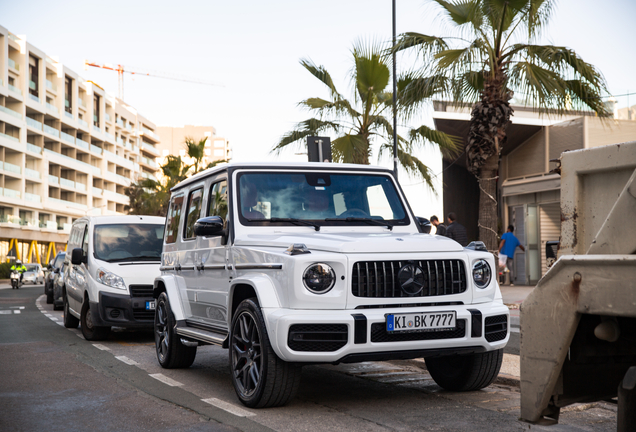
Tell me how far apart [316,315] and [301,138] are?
16409 mm

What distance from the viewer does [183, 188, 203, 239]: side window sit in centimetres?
740

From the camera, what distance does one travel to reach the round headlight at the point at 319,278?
5176 millimetres

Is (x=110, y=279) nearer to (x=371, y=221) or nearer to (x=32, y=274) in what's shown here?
(x=371, y=221)

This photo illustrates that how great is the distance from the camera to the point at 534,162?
2522 centimetres

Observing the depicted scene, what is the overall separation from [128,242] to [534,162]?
57.6ft

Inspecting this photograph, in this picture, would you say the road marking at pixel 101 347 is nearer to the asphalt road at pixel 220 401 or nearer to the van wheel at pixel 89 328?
the van wheel at pixel 89 328

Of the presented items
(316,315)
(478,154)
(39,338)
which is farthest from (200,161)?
(316,315)

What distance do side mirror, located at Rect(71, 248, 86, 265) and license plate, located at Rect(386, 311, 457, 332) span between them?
7.28m

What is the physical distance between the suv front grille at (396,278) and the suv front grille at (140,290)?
20.1ft

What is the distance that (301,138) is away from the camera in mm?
21203

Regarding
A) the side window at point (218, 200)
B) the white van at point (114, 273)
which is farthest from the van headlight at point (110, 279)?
the side window at point (218, 200)

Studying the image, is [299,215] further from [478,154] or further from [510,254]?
[510,254]

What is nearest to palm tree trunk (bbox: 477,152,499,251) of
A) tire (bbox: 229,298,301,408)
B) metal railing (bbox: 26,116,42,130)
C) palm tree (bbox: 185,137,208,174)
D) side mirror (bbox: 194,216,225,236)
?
side mirror (bbox: 194,216,225,236)

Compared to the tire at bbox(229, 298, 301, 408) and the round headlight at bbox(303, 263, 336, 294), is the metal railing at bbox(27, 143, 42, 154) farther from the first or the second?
the round headlight at bbox(303, 263, 336, 294)
